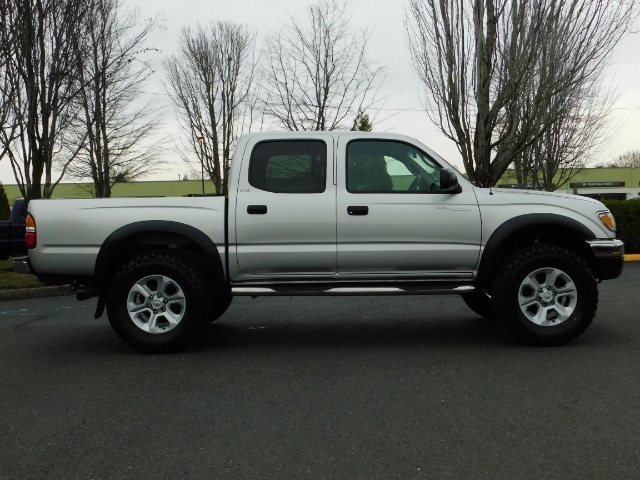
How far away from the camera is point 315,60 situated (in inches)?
873

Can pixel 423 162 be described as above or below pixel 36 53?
below

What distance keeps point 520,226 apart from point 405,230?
1017 millimetres

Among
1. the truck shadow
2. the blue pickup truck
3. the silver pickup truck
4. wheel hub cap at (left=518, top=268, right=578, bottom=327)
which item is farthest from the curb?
wheel hub cap at (left=518, top=268, right=578, bottom=327)

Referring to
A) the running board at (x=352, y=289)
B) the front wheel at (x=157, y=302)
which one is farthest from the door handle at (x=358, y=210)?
the front wheel at (x=157, y=302)

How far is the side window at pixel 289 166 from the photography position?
614 centimetres

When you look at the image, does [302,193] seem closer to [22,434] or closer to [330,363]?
[330,363]

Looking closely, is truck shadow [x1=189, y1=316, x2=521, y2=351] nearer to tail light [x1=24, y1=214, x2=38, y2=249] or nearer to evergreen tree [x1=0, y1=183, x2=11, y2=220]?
tail light [x1=24, y1=214, x2=38, y2=249]

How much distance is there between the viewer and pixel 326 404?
4.37 m

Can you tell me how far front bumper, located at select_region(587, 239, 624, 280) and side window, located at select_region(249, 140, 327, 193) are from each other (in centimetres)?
253

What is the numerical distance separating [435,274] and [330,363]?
1331mm

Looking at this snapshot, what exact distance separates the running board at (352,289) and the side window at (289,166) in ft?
2.88

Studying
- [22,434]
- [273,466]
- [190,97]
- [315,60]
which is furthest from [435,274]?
[190,97]

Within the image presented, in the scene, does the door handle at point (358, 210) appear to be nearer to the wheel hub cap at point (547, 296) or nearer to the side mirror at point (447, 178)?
the side mirror at point (447, 178)

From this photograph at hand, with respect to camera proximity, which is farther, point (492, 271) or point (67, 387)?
point (492, 271)
